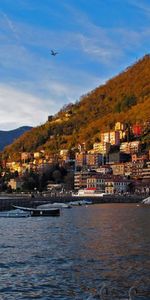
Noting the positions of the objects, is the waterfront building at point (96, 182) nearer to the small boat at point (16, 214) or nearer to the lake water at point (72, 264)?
the small boat at point (16, 214)

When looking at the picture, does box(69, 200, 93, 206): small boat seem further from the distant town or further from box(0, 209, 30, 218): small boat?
box(0, 209, 30, 218): small boat

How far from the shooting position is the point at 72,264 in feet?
89.1

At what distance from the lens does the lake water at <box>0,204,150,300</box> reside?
21.3 meters

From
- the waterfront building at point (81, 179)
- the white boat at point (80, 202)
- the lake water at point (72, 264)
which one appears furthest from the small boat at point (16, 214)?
the waterfront building at point (81, 179)

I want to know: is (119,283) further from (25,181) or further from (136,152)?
(136,152)

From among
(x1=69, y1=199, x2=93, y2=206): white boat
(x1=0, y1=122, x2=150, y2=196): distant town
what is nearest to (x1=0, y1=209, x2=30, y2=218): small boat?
(x1=69, y1=199, x2=93, y2=206): white boat

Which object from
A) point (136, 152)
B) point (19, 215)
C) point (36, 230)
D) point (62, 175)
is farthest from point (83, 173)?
point (36, 230)

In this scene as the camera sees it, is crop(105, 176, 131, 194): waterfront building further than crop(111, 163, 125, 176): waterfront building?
No

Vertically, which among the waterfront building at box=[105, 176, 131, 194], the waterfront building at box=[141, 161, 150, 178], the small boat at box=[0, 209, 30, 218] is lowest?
the small boat at box=[0, 209, 30, 218]

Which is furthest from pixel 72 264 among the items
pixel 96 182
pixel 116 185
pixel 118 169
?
pixel 118 169

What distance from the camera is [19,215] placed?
230 feet

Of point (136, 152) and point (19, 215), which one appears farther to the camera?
point (136, 152)

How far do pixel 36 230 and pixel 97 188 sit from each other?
112 m

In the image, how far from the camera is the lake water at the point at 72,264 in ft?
69.8
